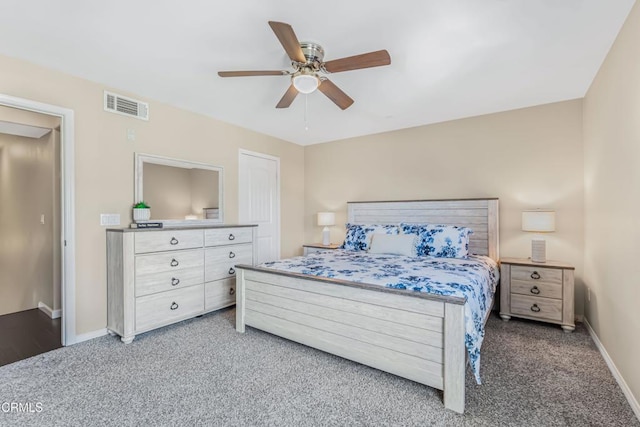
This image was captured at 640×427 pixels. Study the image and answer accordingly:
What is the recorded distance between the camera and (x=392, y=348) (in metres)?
2.06

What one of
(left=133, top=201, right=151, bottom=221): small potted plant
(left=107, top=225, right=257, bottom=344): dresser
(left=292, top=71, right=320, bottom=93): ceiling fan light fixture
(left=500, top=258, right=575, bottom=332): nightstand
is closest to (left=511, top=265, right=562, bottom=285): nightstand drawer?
(left=500, top=258, right=575, bottom=332): nightstand

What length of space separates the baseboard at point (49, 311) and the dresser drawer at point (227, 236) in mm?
1951

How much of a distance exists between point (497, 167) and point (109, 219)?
14.7 feet

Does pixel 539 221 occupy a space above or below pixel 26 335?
above

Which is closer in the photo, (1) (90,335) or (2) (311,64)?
(2) (311,64)

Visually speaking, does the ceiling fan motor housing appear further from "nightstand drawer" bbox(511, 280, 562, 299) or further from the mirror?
"nightstand drawer" bbox(511, 280, 562, 299)

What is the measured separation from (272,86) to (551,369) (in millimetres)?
3447

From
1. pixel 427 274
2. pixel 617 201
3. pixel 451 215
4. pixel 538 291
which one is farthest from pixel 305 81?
pixel 538 291

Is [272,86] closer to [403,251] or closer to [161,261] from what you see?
[161,261]

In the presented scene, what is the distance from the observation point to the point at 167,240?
298 cm

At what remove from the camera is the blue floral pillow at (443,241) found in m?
3.35

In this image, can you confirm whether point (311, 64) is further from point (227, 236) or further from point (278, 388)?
point (278, 388)

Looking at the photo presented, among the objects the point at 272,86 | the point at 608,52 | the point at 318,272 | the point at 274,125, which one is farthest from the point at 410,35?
the point at 274,125

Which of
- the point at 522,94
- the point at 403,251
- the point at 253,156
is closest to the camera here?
the point at 522,94
